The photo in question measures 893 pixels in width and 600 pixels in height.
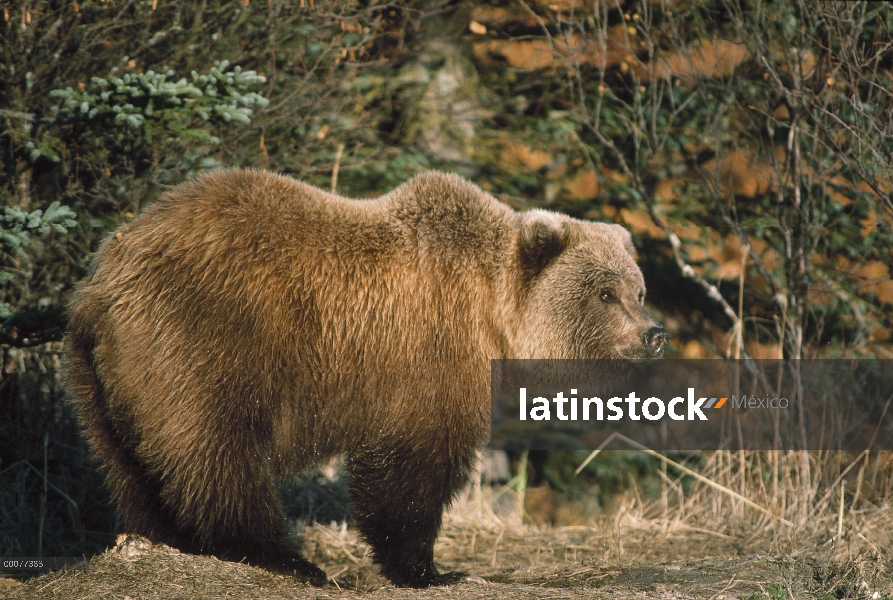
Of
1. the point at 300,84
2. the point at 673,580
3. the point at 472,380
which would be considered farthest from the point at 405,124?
the point at 673,580

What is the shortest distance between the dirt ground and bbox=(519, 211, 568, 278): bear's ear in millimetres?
1672

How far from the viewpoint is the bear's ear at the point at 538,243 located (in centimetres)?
485

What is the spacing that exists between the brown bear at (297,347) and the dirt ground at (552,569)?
0.78 feet

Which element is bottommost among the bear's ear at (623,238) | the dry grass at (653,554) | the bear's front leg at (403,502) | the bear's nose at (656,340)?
the dry grass at (653,554)

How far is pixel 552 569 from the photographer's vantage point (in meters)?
5.16

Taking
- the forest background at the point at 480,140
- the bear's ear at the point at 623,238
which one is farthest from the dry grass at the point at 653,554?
the bear's ear at the point at 623,238

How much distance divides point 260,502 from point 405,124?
5.36 meters

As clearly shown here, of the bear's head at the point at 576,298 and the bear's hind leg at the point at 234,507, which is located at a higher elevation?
the bear's head at the point at 576,298

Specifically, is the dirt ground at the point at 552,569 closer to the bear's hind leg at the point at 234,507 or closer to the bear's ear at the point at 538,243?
the bear's hind leg at the point at 234,507

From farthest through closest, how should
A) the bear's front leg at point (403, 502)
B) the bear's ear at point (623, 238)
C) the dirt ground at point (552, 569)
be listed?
the bear's ear at point (623, 238), the bear's front leg at point (403, 502), the dirt ground at point (552, 569)

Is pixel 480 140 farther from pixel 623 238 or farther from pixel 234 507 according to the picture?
pixel 234 507

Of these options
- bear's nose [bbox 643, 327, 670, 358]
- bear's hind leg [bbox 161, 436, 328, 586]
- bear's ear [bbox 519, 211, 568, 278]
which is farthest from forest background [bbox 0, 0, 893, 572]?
bear's nose [bbox 643, 327, 670, 358]

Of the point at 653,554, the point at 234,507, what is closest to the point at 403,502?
the point at 234,507

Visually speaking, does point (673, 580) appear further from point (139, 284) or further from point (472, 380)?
point (139, 284)
